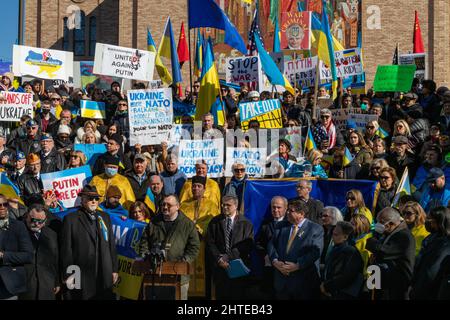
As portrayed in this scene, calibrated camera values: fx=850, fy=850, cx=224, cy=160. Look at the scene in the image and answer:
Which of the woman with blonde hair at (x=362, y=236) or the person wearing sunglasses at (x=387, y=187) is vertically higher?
the person wearing sunglasses at (x=387, y=187)

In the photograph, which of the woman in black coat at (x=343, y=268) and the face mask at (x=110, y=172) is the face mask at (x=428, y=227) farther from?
the face mask at (x=110, y=172)

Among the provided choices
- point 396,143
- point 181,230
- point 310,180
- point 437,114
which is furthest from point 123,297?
point 437,114

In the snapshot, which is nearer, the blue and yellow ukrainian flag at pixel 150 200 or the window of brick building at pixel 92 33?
the blue and yellow ukrainian flag at pixel 150 200

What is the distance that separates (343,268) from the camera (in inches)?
→ 365

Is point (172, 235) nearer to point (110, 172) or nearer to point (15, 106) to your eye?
point (110, 172)

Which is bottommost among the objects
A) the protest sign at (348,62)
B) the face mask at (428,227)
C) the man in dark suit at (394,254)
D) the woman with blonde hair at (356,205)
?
the man in dark suit at (394,254)

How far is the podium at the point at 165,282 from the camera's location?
31.5 feet

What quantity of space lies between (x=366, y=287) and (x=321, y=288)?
1.68 ft

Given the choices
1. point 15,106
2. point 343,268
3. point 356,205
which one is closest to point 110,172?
point 356,205

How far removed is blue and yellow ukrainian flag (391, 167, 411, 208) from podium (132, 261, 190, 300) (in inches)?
120

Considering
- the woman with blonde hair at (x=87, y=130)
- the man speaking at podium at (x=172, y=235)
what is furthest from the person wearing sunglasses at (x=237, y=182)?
the woman with blonde hair at (x=87, y=130)

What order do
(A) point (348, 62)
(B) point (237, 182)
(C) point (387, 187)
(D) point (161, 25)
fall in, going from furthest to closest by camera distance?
(D) point (161, 25) → (A) point (348, 62) → (B) point (237, 182) → (C) point (387, 187)

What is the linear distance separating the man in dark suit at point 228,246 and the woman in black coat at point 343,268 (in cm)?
130

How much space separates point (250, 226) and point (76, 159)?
339 centimetres
